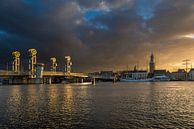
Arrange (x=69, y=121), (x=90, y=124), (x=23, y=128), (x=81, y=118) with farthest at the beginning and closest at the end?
(x=81, y=118) < (x=69, y=121) < (x=90, y=124) < (x=23, y=128)

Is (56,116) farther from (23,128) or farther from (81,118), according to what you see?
(23,128)

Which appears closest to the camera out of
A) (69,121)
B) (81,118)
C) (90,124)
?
(90,124)

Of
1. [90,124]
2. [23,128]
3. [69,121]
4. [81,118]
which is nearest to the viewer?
[23,128]

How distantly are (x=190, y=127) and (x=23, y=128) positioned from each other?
21.9 m

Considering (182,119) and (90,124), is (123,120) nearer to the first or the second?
(90,124)

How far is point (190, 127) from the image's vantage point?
35.7 metres

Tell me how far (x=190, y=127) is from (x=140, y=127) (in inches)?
259

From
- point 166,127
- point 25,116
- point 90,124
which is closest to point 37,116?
point 25,116

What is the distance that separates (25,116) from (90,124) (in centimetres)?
1300

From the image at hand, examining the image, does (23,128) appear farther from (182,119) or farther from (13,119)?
(182,119)

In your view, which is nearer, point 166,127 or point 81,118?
point 166,127

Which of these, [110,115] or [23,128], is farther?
[110,115]

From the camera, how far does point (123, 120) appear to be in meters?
41.0

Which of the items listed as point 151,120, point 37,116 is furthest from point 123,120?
point 37,116
